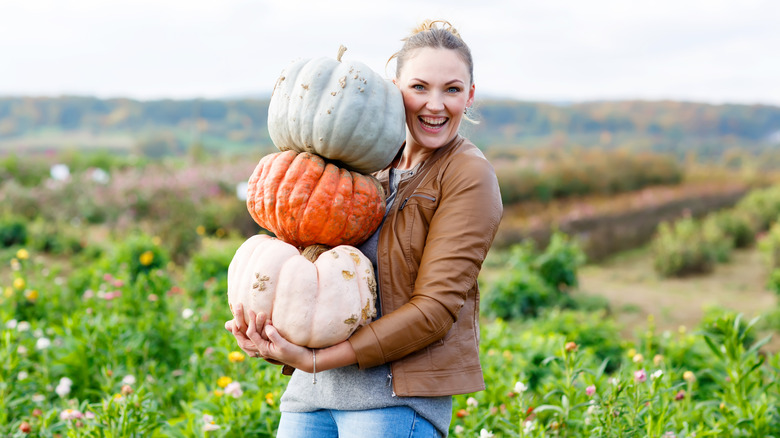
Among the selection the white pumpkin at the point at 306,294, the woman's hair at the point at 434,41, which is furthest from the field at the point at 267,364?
the woman's hair at the point at 434,41

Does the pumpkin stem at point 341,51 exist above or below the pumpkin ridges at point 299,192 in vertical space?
above

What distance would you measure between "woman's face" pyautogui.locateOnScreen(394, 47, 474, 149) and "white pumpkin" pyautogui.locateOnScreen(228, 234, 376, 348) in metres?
0.51

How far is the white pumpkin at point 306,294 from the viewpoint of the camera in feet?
5.30

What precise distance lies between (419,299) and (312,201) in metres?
0.42

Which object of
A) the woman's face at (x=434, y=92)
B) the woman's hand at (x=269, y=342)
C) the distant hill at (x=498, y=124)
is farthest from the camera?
the distant hill at (x=498, y=124)

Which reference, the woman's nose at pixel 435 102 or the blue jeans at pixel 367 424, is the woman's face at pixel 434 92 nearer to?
the woman's nose at pixel 435 102

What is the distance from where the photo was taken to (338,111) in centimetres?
175

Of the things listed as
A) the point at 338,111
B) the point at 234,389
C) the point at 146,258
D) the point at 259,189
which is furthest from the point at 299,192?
the point at 146,258

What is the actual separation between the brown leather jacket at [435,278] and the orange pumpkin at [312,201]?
0.10 m

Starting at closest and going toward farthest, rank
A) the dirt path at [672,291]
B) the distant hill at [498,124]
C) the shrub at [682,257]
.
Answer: the dirt path at [672,291]
the shrub at [682,257]
the distant hill at [498,124]

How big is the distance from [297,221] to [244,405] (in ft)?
4.20

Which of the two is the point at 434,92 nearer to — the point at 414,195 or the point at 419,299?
the point at 414,195

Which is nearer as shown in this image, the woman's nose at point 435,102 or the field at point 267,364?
the woman's nose at point 435,102

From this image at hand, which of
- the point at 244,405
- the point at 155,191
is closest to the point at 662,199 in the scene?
the point at 155,191
